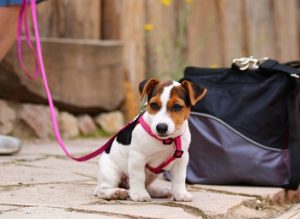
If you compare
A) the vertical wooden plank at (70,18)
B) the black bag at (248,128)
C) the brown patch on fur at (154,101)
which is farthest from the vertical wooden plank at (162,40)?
the brown patch on fur at (154,101)

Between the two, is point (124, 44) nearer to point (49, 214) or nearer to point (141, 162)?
point (141, 162)

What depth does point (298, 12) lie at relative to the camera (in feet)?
22.3

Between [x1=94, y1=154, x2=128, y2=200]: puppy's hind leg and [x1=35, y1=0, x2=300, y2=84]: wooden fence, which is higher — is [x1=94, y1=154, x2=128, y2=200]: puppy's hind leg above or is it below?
below

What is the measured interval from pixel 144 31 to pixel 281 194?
2.60 metres

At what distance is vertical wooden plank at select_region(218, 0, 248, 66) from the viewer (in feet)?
20.3

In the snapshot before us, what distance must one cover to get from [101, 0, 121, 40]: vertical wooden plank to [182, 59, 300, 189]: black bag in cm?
196

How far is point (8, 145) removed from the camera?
393 cm

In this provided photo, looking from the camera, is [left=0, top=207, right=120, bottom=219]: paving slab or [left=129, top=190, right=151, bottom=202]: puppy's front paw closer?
[left=0, top=207, right=120, bottom=219]: paving slab

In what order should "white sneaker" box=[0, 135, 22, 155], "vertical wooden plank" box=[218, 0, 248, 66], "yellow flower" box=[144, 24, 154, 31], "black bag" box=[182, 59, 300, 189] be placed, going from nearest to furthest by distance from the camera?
"black bag" box=[182, 59, 300, 189]
"white sneaker" box=[0, 135, 22, 155]
"yellow flower" box=[144, 24, 154, 31]
"vertical wooden plank" box=[218, 0, 248, 66]

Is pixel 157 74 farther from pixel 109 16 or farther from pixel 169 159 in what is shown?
pixel 169 159

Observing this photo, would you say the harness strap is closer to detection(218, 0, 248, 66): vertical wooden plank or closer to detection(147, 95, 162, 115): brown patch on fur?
detection(147, 95, 162, 115): brown patch on fur

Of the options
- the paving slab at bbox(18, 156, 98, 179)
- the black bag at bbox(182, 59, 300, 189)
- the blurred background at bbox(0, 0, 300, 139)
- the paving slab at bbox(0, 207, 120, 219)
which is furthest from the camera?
the blurred background at bbox(0, 0, 300, 139)

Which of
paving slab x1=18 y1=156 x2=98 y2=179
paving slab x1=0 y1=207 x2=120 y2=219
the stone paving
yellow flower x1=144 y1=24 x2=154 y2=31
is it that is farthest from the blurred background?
paving slab x1=0 y1=207 x2=120 y2=219

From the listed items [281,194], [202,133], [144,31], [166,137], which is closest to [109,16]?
[144,31]
